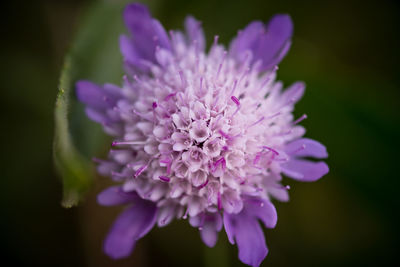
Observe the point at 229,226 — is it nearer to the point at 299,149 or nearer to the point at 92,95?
the point at 299,149

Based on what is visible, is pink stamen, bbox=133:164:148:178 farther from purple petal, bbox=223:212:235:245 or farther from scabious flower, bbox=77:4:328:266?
purple petal, bbox=223:212:235:245

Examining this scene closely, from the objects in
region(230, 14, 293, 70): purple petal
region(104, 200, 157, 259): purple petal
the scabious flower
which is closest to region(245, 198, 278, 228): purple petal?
the scabious flower

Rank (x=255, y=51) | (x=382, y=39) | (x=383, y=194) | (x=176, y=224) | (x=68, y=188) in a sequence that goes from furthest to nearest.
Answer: (x=382, y=39) < (x=176, y=224) < (x=383, y=194) < (x=255, y=51) < (x=68, y=188)

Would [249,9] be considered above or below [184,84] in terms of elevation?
above

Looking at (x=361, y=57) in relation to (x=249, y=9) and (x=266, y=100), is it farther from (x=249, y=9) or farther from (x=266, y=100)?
(x=266, y=100)

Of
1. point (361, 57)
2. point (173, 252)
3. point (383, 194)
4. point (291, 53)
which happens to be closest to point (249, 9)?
point (291, 53)

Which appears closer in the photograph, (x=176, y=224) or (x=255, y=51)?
(x=255, y=51)

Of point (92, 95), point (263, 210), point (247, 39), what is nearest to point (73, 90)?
point (92, 95)

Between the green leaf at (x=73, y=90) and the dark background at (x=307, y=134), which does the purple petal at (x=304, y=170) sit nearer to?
the dark background at (x=307, y=134)
